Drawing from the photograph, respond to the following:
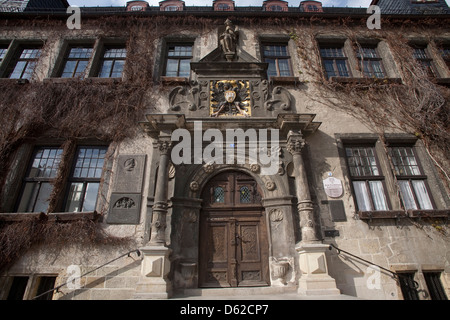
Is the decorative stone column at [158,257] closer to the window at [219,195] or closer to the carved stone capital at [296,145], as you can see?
the window at [219,195]

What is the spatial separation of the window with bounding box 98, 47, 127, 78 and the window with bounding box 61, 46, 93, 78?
0.52 metres

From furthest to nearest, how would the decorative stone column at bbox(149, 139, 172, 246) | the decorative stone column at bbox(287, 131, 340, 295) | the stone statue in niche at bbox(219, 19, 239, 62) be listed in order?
the stone statue in niche at bbox(219, 19, 239, 62)
the decorative stone column at bbox(149, 139, 172, 246)
the decorative stone column at bbox(287, 131, 340, 295)

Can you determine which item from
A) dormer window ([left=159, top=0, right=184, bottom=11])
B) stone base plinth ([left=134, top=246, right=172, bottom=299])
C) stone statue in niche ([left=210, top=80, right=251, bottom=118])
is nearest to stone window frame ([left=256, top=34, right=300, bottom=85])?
stone statue in niche ([left=210, top=80, right=251, bottom=118])

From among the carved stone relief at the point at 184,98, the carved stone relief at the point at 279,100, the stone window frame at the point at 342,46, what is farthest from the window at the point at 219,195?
the stone window frame at the point at 342,46

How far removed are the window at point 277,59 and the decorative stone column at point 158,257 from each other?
16.1 ft

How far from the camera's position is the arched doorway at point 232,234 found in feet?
17.4

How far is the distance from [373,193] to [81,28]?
10.5m

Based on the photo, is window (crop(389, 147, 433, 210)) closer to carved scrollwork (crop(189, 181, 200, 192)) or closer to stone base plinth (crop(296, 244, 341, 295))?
stone base plinth (crop(296, 244, 341, 295))

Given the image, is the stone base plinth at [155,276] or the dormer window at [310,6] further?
the dormer window at [310,6]

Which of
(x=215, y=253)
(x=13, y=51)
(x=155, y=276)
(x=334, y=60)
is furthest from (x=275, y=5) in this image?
(x=155, y=276)

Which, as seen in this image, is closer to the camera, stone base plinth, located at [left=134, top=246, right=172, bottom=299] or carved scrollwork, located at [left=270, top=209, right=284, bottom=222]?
stone base plinth, located at [left=134, top=246, right=172, bottom=299]

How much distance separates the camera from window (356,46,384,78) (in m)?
7.90

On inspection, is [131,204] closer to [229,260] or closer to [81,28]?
[229,260]
